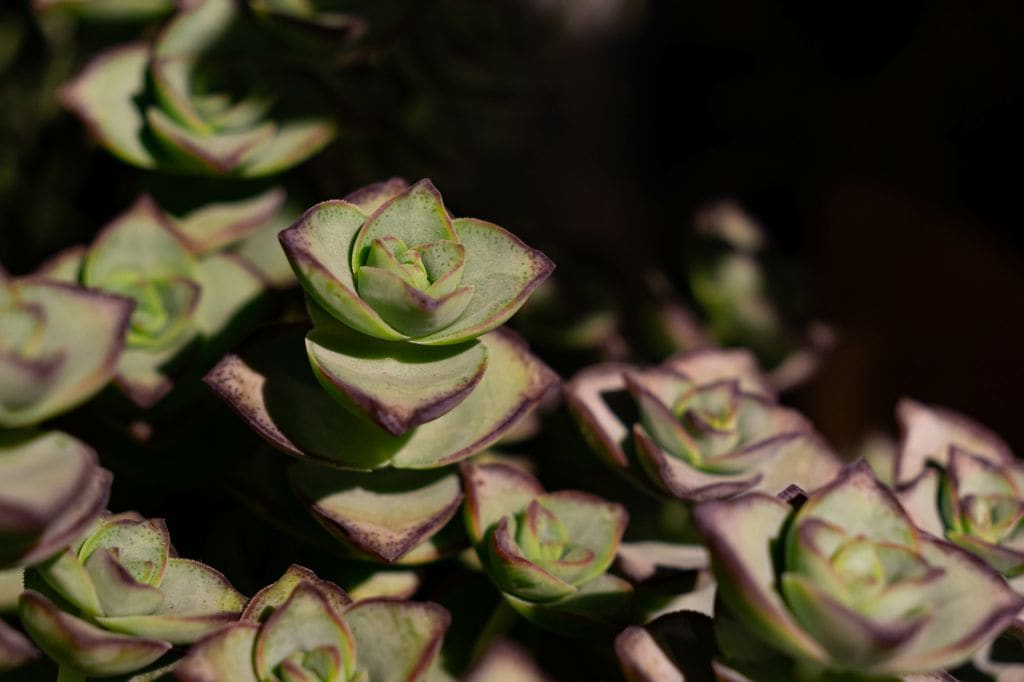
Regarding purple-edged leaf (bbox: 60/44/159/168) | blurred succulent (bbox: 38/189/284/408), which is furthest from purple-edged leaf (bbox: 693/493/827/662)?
purple-edged leaf (bbox: 60/44/159/168)

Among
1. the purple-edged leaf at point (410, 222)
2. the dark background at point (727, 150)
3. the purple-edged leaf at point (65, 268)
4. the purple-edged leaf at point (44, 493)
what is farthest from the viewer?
the dark background at point (727, 150)

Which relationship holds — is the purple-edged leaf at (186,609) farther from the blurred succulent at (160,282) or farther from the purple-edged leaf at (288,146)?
the purple-edged leaf at (288,146)

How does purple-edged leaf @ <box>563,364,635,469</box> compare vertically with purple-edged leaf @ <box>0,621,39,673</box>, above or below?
above

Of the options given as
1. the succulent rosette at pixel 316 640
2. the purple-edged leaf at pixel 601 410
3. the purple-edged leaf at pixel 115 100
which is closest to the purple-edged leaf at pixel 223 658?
the succulent rosette at pixel 316 640

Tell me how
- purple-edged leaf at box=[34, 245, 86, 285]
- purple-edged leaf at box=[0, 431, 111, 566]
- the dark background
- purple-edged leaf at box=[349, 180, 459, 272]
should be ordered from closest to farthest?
purple-edged leaf at box=[0, 431, 111, 566], purple-edged leaf at box=[349, 180, 459, 272], purple-edged leaf at box=[34, 245, 86, 285], the dark background

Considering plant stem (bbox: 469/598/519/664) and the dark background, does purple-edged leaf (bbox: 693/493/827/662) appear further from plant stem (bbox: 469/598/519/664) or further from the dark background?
the dark background

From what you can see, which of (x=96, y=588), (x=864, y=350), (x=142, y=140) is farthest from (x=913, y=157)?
(x=96, y=588)

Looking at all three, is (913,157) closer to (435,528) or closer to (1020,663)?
Answer: (1020,663)
